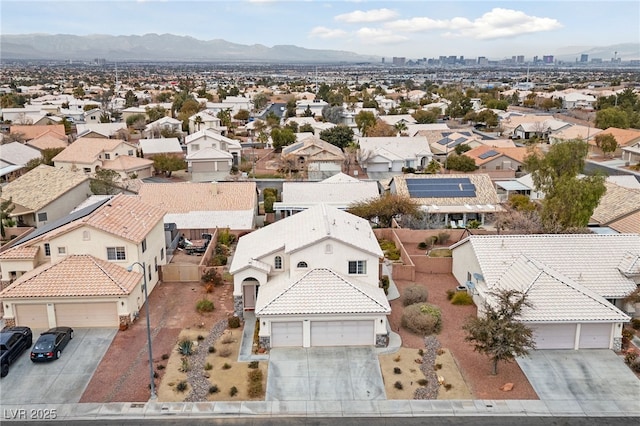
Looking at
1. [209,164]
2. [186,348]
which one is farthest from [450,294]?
[209,164]

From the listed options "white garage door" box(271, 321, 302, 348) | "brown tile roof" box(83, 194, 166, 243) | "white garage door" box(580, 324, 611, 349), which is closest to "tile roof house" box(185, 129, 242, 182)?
"brown tile roof" box(83, 194, 166, 243)

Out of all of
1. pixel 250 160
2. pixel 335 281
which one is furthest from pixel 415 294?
pixel 250 160

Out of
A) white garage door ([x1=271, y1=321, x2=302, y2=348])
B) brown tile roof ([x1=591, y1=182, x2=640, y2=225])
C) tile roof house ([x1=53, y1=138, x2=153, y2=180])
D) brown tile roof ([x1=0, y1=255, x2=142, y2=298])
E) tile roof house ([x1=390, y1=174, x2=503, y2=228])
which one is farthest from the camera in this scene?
tile roof house ([x1=53, y1=138, x2=153, y2=180])

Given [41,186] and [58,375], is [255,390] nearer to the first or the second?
[58,375]

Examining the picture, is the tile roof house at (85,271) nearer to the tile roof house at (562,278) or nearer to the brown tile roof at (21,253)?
the brown tile roof at (21,253)

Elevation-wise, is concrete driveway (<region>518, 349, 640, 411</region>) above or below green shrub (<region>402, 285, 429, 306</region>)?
below

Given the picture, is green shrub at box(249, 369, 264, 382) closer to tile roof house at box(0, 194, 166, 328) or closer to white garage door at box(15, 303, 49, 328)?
tile roof house at box(0, 194, 166, 328)

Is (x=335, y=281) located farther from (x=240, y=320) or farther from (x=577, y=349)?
(x=577, y=349)
